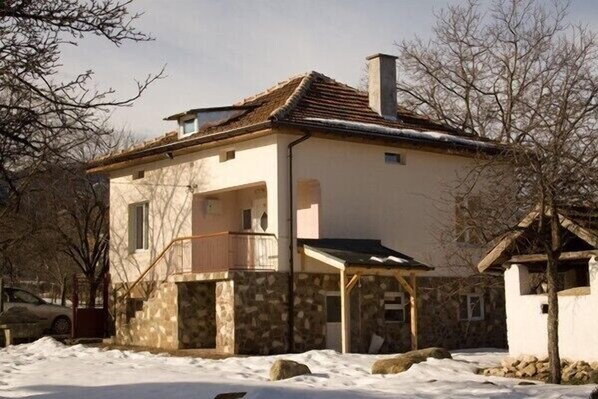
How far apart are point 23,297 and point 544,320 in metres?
19.6

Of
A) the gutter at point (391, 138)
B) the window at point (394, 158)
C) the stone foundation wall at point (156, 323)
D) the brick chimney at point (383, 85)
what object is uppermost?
the brick chimney at point (383, 85)

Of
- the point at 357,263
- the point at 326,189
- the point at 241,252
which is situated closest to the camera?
the point at 357,263

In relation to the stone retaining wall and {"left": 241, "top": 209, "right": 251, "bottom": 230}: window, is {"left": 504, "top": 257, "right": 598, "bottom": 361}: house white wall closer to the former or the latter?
the stone retaining wall

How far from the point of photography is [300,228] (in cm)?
2523

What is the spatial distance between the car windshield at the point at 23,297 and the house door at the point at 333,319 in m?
12.2

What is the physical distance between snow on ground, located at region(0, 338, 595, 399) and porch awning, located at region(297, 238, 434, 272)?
2.18m

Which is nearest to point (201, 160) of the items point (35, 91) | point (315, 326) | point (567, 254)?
point (315, 326)

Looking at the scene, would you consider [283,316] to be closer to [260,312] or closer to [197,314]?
[260,312]

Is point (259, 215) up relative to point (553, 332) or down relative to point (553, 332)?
up

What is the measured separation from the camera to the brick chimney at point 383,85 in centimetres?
2722

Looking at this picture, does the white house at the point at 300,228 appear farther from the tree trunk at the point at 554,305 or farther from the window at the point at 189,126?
the tree trunk at the point at 554,305

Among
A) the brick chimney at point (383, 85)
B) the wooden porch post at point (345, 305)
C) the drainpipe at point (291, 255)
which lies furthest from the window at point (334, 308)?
the brick chimney at point (383, 85)

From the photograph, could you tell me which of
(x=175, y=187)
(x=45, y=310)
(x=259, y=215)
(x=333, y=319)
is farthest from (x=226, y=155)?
(x=45, y=310)

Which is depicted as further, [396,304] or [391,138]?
[396,304]
